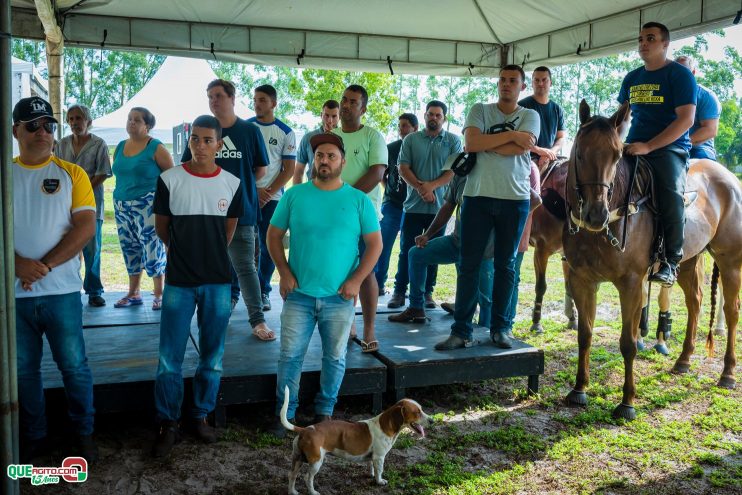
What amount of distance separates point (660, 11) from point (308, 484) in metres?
5.97

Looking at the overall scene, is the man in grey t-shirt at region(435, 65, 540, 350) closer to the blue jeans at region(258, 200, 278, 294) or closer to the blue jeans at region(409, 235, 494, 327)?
the blue jeans at region(409, 235, 494, 327)

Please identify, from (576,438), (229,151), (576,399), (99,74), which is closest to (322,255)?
(229,151)

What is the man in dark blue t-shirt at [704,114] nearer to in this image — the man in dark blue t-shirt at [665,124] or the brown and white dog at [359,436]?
the man in dark blue t-shirt at [665,124]

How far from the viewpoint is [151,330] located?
5516mm

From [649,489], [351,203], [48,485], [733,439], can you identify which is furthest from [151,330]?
[733,439]

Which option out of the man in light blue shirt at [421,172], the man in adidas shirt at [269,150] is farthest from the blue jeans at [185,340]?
the man in light blue shirt at [421,172]

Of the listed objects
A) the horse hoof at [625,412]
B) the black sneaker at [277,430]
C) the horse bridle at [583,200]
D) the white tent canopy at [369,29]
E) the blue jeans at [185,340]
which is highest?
the white tent canopy at [369,29]

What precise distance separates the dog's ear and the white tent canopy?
202 inches

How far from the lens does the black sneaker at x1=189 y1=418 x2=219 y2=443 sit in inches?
162

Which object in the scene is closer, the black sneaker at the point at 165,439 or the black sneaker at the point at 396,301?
the black sneaker at the point at 165,439

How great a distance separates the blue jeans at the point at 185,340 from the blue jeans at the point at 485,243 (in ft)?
6.60

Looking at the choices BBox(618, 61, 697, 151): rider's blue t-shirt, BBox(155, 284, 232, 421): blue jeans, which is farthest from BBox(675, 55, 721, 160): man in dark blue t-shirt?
BBox(155, 284, 232, 421): blue jeans

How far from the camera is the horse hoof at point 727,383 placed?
5739mm

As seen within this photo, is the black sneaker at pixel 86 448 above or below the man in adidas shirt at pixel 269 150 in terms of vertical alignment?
below
